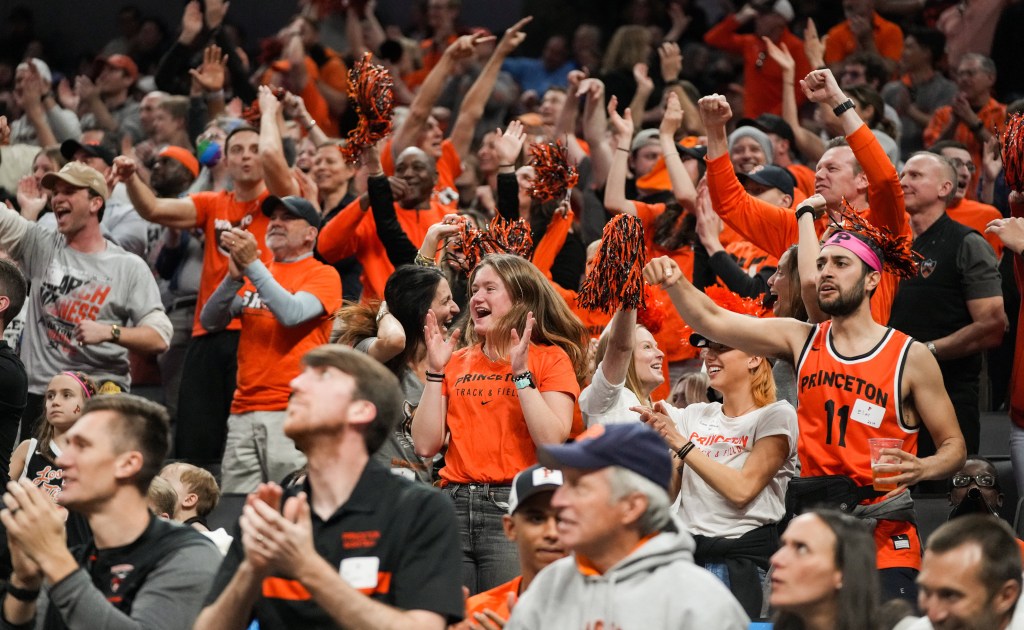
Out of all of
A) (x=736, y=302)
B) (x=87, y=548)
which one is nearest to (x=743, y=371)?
(x=736, y=302)

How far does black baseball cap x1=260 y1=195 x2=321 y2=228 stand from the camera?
7676mm

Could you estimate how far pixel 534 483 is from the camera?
4492 mm

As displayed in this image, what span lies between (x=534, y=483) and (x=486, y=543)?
3.54ft

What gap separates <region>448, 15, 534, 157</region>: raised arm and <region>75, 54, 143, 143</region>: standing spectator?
371 centimetres

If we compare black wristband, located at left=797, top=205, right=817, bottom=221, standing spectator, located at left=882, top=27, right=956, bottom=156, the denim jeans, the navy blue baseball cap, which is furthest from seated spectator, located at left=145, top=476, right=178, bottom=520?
standing spectator, located at left=882, top=27, right=956, bottom=156

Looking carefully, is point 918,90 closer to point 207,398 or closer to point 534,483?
point 207,398

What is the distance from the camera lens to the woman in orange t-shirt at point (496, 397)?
550cm

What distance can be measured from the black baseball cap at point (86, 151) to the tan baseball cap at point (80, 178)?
4.37 feet

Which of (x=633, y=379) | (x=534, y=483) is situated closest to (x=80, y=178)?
(x=633, y=379)

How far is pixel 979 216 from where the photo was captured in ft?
26.2

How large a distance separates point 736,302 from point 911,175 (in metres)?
1.27

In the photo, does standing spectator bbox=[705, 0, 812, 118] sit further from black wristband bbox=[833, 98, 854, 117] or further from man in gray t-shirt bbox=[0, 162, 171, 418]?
man in gray t-shirt bbox=[0, 162, 171, 418]

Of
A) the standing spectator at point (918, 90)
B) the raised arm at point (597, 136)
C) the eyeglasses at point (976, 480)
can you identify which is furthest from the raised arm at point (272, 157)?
the standing spectator at point (918, 90)

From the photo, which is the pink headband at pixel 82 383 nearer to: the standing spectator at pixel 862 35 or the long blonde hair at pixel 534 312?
the long blonde hair at pixel 534 312
